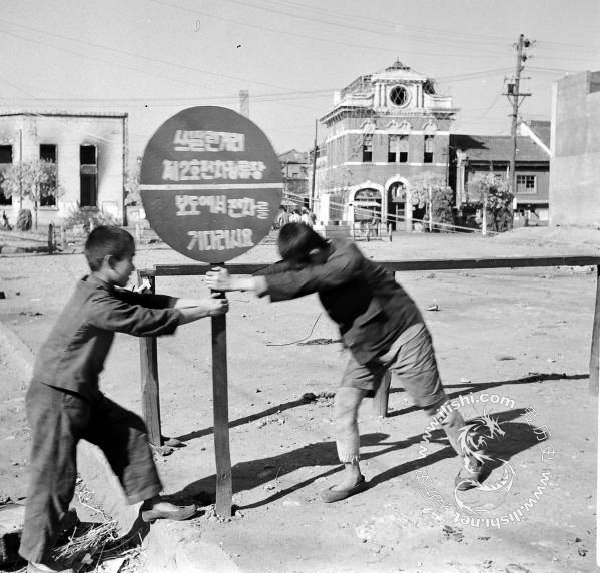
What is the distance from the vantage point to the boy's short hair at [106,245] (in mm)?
3535

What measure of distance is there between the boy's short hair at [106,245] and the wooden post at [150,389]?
5.38 ft

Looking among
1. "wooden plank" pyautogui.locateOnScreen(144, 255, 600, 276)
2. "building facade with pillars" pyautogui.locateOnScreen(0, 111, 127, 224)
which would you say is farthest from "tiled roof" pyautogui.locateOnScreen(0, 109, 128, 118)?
"wooden plank" pyautogui.locateOnScreen(144, 255, 600, 276)

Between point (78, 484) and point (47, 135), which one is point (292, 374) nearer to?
point (78, 484)

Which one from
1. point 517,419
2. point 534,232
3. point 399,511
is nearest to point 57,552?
point 399,511

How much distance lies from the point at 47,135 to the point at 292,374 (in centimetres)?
5709

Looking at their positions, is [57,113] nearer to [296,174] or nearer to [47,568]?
[296,174]

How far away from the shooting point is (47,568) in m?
3.49

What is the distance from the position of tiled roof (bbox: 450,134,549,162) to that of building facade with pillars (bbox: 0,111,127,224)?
1162 inches

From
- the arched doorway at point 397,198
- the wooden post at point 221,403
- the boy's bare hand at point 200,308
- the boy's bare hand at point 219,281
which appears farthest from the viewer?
the arched doorway at point 397,198

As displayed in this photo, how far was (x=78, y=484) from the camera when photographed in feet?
17.0

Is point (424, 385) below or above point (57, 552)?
above

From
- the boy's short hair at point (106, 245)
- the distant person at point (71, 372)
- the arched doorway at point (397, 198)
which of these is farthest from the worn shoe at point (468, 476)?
the arched doorway at point (397, 198)

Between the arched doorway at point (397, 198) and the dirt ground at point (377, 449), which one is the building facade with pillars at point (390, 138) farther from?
the dirt ground at point (377, 449)

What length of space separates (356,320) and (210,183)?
1.06m
